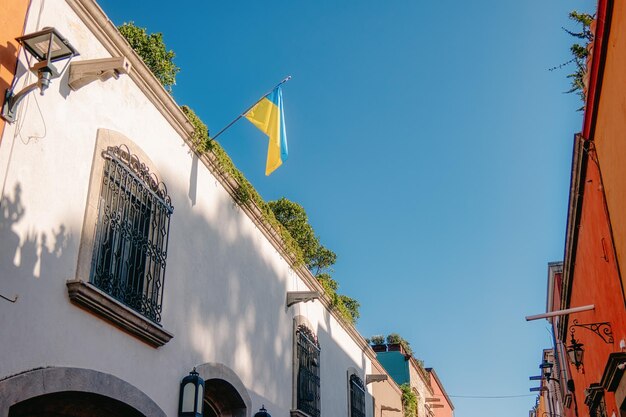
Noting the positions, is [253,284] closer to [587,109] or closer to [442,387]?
[587,109]

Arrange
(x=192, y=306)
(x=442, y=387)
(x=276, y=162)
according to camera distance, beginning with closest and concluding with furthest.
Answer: (x=192, y=306) < (x=276, y=162) < (x=442, y=387)

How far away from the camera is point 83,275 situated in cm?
622

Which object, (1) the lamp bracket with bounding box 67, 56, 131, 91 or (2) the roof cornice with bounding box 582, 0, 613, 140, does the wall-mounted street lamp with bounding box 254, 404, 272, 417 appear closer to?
(1) the lamp bracket with bounding box 67, 56, 131, 91

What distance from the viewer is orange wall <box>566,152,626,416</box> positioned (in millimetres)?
8219

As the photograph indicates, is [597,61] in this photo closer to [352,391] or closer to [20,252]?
[20,252]

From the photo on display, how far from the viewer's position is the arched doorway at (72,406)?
5.82 metres

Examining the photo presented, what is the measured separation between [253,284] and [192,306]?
2321 millimetres

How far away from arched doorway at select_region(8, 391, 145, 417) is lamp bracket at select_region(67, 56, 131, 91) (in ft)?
9.64

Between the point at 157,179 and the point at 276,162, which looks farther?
the point at 276,162

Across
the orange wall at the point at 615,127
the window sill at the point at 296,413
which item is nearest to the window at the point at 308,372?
the window sill at the point at 296,413

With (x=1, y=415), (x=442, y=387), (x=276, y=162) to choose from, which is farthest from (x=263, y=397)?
(x=442, y=387)

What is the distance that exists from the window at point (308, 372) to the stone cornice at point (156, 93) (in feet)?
5.39

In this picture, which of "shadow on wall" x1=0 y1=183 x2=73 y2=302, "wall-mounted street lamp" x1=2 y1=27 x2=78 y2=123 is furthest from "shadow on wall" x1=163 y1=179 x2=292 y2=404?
"wall-mounted street lamp" x1=2 y1=27 x2=78 y2=123

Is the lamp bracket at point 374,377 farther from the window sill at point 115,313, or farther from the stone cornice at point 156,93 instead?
the window sill at point 115,313
